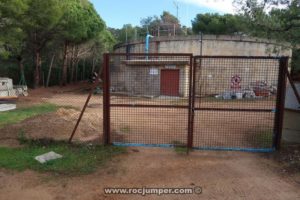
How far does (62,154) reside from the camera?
5922 mm

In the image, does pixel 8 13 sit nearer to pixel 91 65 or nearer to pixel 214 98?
pixel 214 98

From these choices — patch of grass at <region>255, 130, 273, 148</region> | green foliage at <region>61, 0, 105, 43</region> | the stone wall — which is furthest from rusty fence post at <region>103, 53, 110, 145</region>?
the stone wall

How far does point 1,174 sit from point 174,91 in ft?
15.1

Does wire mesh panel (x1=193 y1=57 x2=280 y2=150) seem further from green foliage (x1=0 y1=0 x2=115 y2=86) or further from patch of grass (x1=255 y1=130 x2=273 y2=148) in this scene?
green foliage (x1=0 y1=0 x2=115 y2=86)

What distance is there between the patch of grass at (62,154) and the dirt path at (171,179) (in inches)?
9.4

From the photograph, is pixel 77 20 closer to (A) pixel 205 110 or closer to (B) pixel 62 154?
(A) pixel 205 110

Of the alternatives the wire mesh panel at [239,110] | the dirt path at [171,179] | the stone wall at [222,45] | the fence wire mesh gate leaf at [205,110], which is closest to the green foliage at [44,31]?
the stone wall at [222,45]

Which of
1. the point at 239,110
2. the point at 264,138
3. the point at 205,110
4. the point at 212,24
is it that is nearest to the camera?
the point at 239,110

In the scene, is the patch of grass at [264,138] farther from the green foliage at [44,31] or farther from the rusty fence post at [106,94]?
the green foliage at [44,31]

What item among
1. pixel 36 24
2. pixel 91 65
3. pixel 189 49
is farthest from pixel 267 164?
pixel 91 65

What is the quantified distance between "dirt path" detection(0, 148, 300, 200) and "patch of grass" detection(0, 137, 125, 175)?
24cm

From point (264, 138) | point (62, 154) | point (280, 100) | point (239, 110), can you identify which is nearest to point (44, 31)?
point (62, 154)

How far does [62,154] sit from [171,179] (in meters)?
2.37

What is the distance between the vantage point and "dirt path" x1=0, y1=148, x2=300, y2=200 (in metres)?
4.26
